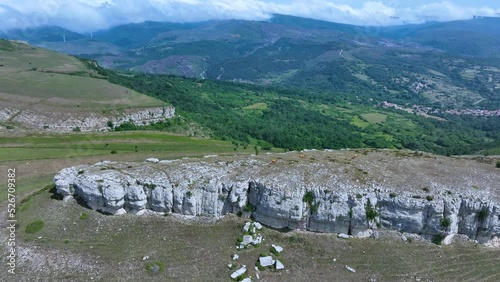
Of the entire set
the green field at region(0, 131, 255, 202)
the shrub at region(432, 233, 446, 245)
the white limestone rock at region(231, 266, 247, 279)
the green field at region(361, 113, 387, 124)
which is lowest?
the green field at region(361, 113, 387, 124)

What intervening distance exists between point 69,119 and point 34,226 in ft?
177

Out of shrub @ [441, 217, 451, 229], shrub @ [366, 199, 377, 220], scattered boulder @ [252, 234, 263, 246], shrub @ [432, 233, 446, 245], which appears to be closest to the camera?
shrub @ [441, 217, 451, 229]

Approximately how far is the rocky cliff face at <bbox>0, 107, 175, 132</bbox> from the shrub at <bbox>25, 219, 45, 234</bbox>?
47.3m

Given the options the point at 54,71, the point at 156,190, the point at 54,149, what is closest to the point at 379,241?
the point at 156,190

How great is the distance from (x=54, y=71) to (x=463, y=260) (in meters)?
138

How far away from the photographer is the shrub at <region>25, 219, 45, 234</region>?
122ft

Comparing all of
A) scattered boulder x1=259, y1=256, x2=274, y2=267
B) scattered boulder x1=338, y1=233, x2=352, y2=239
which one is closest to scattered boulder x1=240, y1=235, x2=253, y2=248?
scattered boulder x1=259, y1=256, x2=274, y2=267

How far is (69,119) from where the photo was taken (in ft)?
281

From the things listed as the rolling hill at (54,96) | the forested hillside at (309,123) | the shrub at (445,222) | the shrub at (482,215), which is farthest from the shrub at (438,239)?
the rolling hill at (54,96)

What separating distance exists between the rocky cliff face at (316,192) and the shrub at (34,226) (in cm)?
415

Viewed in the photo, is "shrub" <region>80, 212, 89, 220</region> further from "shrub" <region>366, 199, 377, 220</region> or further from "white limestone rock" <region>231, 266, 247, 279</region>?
"shrub" <region>366, 199, 377, 220</region>

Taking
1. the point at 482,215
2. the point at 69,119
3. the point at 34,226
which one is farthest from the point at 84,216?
the point at 69,119

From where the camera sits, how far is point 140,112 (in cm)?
9912

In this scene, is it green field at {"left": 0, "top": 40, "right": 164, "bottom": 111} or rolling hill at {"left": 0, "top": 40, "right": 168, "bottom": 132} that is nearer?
rolling hill at {"left": 0, "top": 40, "right": 168, "bottom": 132}
